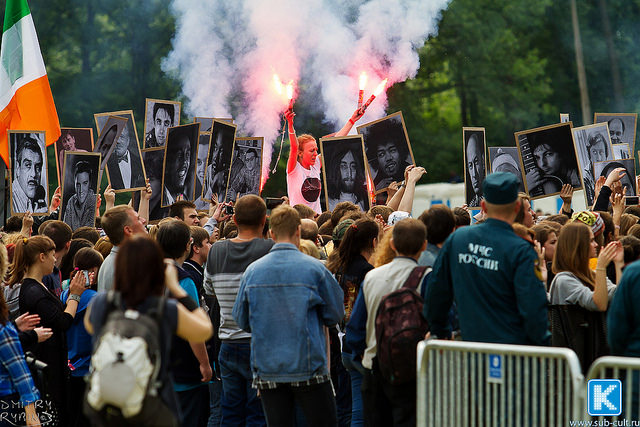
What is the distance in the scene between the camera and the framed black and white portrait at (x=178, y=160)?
35.1 feet

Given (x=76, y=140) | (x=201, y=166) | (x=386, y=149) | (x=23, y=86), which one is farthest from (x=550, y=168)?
(x=23, y=86)

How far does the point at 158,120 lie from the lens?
11.8 m

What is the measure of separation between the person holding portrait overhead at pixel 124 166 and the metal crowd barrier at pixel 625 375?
753 centimetres

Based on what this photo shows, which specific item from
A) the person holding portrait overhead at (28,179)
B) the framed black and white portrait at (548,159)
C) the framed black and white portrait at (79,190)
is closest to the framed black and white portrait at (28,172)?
the person holding portrait overhead at (28,179)

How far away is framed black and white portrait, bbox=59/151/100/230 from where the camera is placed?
9.99 meters

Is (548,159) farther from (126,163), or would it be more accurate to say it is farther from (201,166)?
(126,163)

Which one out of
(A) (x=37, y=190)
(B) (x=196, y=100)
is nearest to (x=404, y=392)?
(A) (x=37, y=190)

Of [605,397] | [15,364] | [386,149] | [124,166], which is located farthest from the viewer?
[124,166]

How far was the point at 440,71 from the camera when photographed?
32.6 metres

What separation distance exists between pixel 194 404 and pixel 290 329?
3.71 feet

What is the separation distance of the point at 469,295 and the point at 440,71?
28520 mm

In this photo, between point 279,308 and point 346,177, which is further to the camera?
point 346,177

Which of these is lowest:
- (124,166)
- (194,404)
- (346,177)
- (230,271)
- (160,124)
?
(194,404)

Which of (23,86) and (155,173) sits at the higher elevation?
(23,86)
